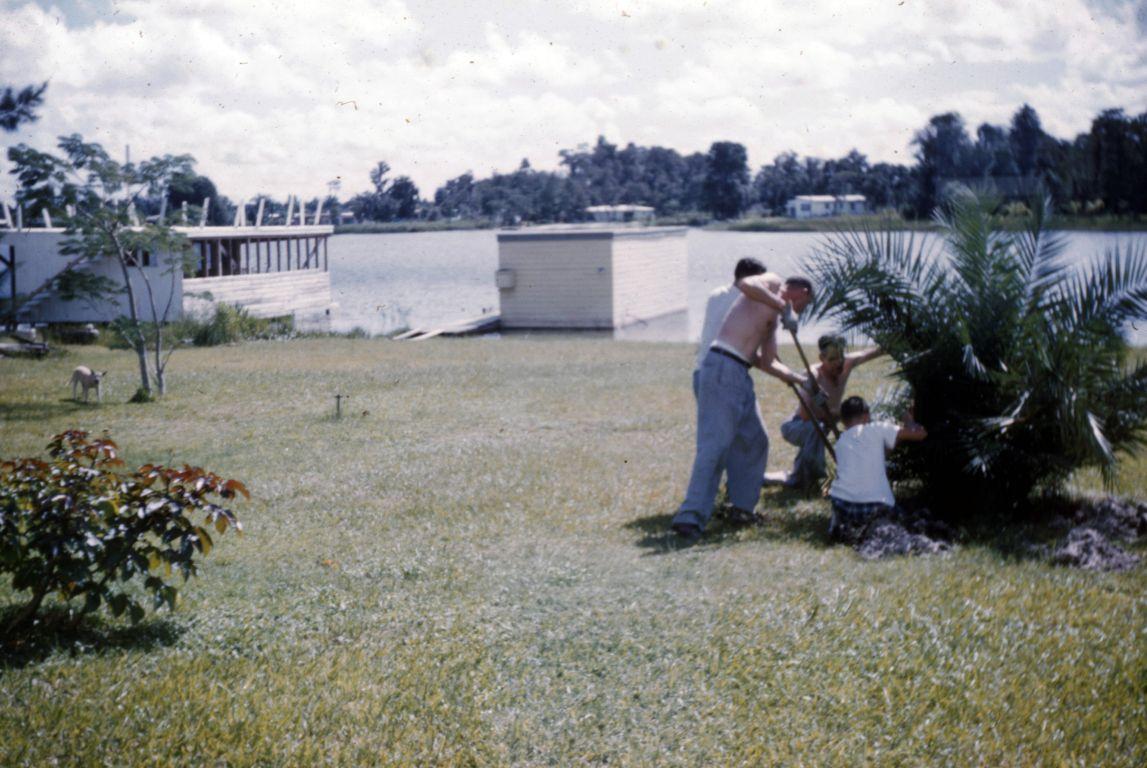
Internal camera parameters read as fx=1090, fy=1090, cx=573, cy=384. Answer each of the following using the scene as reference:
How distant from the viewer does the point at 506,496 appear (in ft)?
28.7

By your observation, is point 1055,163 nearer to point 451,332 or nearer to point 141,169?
point 141,169

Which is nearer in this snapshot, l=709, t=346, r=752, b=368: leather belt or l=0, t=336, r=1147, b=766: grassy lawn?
l=0, t=336, r=1147, b=766: grassy lawn

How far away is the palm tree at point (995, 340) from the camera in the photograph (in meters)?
7.46

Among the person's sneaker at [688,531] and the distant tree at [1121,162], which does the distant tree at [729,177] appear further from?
the person's sneaker at [688,531]

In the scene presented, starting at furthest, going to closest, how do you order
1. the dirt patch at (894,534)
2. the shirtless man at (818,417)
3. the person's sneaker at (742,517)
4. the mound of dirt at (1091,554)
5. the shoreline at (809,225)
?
the shirtless man at (818,417) < the shoreline at (809,225) < the person's sneaker at (742,517) < the dirt patch at (894,534) < the mound of dirt at (1091,554)

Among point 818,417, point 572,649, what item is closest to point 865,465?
point 818,417

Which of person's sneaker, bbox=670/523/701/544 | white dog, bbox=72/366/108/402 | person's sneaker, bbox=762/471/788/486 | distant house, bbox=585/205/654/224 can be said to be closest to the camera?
person's sneaker, bbox=670/523/701/544

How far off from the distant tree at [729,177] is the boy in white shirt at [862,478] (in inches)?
583

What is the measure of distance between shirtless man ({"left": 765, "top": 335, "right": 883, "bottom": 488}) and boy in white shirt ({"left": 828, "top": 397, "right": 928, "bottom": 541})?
3.18 ft

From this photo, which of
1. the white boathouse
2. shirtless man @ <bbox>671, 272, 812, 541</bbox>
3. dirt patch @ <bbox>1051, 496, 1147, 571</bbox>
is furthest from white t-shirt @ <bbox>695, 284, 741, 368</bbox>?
the white boathouse

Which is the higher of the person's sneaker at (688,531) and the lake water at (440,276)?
the lake water at (440,276)

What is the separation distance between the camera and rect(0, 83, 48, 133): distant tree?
6.84m

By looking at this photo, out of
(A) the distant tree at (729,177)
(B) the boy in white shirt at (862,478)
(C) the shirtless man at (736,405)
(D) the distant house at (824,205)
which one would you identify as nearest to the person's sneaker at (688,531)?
(C) the shirtless man at (736,405)

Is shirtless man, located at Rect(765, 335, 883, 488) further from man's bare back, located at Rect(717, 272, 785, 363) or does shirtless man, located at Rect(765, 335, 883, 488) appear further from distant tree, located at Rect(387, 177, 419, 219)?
distant tree, located at Rect(387, 177, 419, 219)
